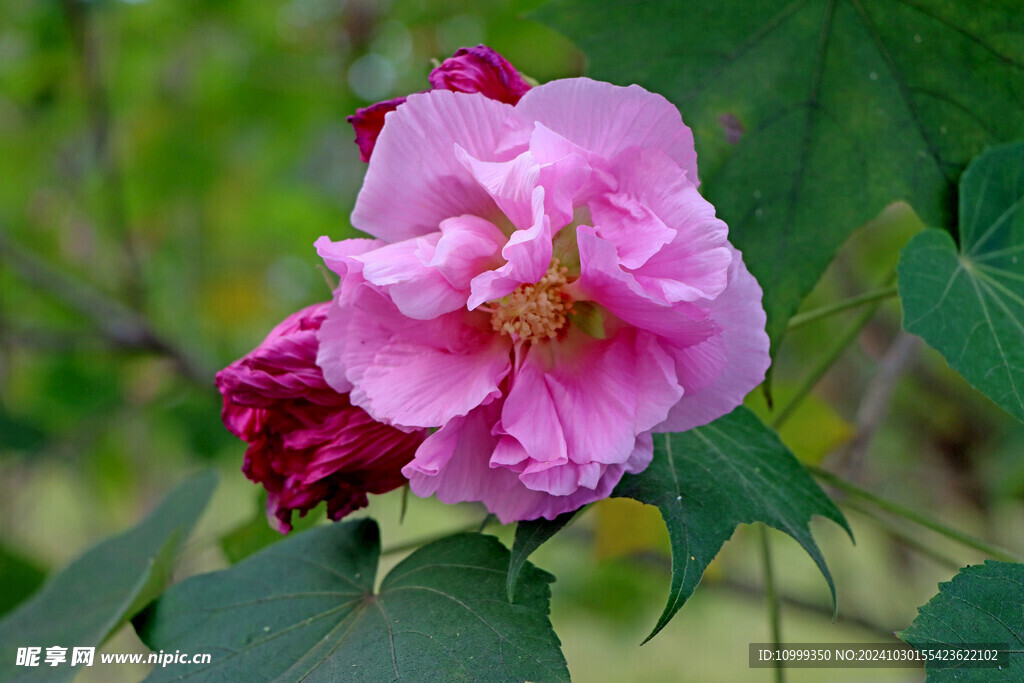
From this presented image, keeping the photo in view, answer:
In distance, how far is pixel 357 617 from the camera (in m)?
0.46

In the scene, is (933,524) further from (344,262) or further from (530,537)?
(344,262)

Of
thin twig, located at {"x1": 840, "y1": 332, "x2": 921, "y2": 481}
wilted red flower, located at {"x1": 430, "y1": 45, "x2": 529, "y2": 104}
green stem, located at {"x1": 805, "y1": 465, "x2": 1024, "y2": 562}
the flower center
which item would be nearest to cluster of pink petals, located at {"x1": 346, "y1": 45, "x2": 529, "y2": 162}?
wilted red flower, located at {"x1": 430, "y1": 45, "x2": 529, "y2": 104}

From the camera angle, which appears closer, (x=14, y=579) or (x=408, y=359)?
(x=408, y=359)

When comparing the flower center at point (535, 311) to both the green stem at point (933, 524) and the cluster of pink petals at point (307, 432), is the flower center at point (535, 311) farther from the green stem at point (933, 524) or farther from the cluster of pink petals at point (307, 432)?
the green stem at point (933, 524)

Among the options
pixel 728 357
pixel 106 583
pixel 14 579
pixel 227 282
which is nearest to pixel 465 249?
pixel 728 357

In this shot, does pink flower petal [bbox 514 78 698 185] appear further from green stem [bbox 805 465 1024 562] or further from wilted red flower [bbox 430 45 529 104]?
green stem [bbox 805 465 1024 562]

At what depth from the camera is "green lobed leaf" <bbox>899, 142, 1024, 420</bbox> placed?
0.40m

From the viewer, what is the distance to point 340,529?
0.53 m

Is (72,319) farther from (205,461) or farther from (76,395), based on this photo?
(205,461)

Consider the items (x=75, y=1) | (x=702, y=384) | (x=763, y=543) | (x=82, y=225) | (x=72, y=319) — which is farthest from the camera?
(x=82, y=225)

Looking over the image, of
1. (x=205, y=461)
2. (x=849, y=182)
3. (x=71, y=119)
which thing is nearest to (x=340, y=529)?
(x=849, y=182)

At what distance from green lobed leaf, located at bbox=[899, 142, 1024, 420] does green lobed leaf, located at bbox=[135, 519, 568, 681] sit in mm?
250

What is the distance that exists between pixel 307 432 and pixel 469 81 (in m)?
0.20

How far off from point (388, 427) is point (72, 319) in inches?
54.9
